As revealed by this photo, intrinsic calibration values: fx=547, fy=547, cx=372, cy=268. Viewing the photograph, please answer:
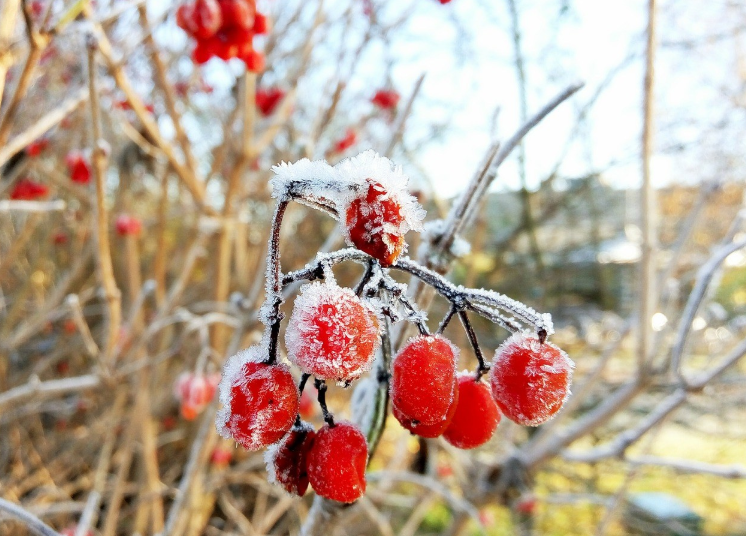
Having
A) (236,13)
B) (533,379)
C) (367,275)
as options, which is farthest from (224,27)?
(533,379)

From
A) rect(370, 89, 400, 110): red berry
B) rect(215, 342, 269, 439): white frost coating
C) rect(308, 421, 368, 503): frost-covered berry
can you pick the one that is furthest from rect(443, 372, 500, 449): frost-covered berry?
rect(370, 89, 400, 110): red berry

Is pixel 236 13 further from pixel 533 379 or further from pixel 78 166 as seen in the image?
pixel 533 379

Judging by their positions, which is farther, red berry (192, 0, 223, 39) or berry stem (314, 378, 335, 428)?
red berry (192, 0, 223, 39)

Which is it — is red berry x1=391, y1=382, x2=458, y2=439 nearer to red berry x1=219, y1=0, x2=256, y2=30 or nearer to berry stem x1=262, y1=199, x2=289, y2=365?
berry stem x1=262, y1=199, x2=289, y2=365

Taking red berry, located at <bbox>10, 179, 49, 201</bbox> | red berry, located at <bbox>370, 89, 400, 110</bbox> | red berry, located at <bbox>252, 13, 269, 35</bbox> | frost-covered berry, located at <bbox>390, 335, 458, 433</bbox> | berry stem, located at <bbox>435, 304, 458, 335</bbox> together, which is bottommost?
frost-covered berry, located at <bbox>390, 335, 458, 433</bbox>

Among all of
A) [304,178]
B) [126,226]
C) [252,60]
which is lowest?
[304,178]
